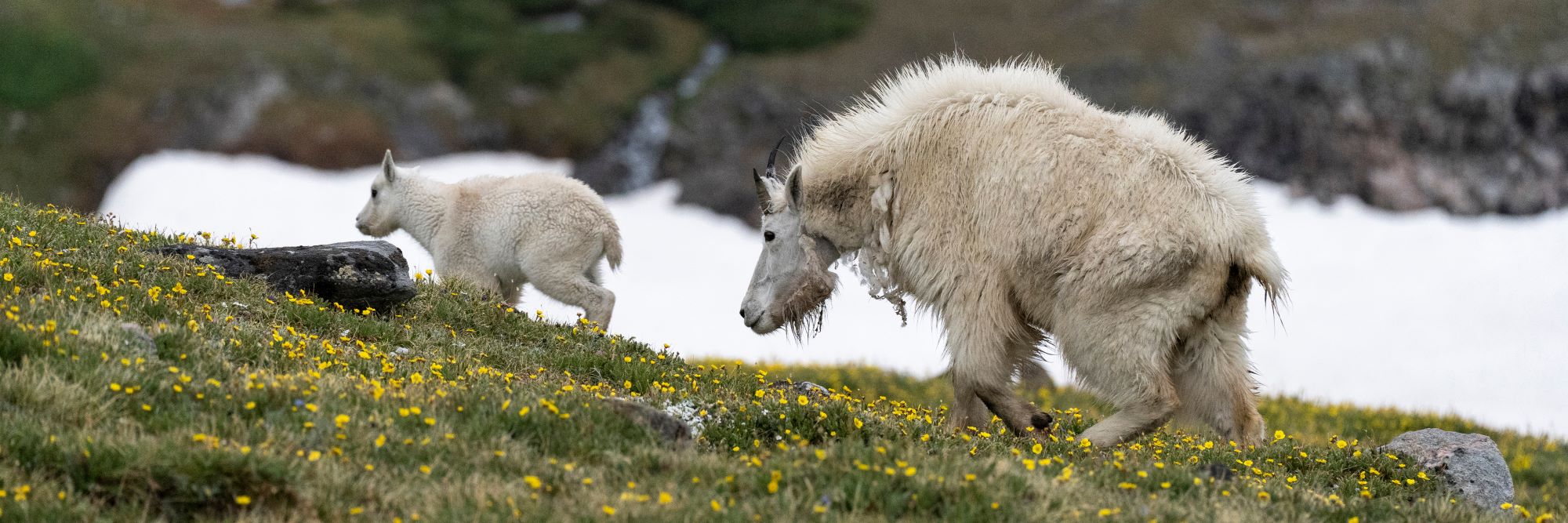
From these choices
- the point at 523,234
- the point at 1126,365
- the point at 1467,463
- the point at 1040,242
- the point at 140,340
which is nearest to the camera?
the point at 140,340

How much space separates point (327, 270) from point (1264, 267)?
623cm

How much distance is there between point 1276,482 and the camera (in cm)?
752

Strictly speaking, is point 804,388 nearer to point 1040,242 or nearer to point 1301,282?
point 1040,242

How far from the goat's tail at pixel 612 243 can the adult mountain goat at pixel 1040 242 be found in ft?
14.0

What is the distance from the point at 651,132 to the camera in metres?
50.2

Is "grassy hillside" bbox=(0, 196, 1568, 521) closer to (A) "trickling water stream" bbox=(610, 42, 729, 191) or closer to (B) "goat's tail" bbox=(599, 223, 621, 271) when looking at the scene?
(B) "goat's tail" bbox=(599, 223, 621, 271)

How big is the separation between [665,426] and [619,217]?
38483 millimetres

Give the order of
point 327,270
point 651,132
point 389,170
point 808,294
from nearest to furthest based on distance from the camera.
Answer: point 327,270 < point 808,294 < point 389,170 < point 651,132

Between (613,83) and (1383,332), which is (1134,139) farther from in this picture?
(613,83)

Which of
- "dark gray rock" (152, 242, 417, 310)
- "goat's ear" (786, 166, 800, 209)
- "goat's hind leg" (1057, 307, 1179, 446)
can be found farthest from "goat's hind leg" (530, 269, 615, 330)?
"goat's hind leg" (1057, 307, 1179, 446)

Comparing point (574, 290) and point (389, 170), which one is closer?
point (574, 290)

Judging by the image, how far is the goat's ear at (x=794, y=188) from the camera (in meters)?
9.77

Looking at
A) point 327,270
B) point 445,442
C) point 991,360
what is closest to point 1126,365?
point 991,360

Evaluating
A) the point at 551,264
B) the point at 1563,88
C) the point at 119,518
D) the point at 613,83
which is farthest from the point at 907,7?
the point at 119,518
